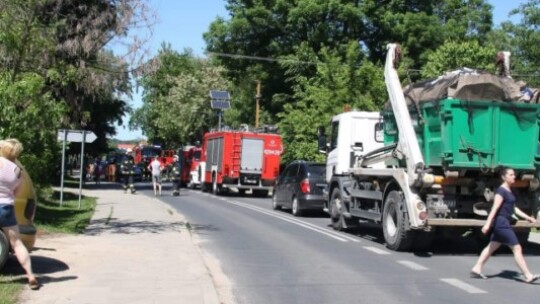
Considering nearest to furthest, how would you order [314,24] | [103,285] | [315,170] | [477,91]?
[103,285], [477,91], [315,170], [314,24]

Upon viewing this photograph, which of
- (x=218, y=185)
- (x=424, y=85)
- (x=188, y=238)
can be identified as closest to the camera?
(x=424, y=85)

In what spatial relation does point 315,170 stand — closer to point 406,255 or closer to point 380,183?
point 380,183

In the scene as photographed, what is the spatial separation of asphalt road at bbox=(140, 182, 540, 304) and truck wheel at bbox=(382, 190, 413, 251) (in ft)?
0.67

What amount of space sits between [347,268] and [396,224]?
7.67ft

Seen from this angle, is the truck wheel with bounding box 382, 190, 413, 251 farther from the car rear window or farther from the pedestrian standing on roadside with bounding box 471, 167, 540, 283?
the car rear window

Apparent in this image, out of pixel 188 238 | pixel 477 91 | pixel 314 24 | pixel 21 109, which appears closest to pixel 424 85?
pixel 477 91

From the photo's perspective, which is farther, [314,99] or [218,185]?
[218,185]

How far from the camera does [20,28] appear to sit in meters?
14.3

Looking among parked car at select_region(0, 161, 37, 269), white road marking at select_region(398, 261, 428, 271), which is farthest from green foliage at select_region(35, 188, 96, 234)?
white road marking at select_region(398, 261, 428, 271)

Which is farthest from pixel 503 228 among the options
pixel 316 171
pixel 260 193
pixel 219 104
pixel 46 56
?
pixel 219 104

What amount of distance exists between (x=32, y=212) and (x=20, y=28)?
5.94 m

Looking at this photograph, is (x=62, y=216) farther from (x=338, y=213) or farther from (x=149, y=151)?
(x=149, y=151)

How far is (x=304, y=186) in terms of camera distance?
21.3 meters

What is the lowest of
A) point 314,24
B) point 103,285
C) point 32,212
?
point 103,285
